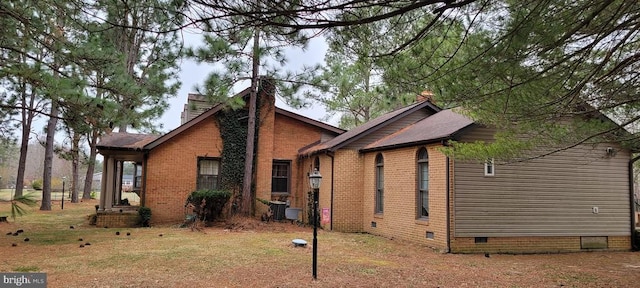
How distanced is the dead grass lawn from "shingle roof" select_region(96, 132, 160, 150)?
3.54 meters

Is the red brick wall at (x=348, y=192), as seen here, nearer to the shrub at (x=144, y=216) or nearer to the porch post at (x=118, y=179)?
the shrub at (x=144, y=216)

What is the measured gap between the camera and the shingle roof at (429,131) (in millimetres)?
10391

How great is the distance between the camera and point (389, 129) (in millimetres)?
14797

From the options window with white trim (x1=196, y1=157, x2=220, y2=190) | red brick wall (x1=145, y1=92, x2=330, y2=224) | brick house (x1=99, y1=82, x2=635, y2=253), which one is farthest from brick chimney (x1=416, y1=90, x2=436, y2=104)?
window with white trim (x1=196, y1=157, x2=220, y2=190)

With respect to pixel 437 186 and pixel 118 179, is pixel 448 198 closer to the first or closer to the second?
pixel 437 186

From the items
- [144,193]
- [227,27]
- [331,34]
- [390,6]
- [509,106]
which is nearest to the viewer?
[390,6]

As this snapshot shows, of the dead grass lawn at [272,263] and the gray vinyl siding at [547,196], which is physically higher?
the gray vinyl siding at [547,196]

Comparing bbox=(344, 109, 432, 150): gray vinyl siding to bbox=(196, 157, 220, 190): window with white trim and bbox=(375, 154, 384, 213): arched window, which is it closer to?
bbox=(375, 154, 384, 213): arched window

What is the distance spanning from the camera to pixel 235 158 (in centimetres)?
1642

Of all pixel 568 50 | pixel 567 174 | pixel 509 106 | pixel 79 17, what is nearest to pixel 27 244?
pixel 79 17

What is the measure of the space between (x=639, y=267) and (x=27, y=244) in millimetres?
13763

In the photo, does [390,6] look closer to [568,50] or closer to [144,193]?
[568,50]

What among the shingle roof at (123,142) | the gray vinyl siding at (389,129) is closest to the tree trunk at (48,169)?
the shingle roof at (123,142)

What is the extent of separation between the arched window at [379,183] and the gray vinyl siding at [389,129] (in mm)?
967
